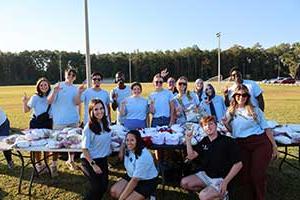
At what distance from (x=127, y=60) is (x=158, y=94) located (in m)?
102

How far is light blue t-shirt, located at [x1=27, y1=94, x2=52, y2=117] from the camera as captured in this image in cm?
754

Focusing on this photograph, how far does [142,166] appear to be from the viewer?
517 centimetres

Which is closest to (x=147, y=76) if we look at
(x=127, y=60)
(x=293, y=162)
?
(x=127, y=60)

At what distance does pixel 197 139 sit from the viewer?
5832mm

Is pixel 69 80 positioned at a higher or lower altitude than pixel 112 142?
higher

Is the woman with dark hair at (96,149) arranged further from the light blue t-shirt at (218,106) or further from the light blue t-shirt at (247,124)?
Answer: the light blue t-shirt at (218,106)

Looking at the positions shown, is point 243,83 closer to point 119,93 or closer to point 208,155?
point 208,155

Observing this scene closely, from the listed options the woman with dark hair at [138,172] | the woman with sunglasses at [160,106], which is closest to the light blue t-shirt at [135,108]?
the woman with sunglasses at [160,106]

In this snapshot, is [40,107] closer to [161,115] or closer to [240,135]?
[161,115]

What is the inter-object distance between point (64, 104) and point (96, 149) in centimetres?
211

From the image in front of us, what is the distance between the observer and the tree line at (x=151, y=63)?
4048 inches

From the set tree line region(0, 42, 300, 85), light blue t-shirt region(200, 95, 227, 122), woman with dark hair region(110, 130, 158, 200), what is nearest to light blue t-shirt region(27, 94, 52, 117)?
woman with dark hair region(110, 130, 158, 200)

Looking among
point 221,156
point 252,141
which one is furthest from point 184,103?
point 221,156

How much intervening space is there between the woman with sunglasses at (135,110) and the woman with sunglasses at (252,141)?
2155mm
